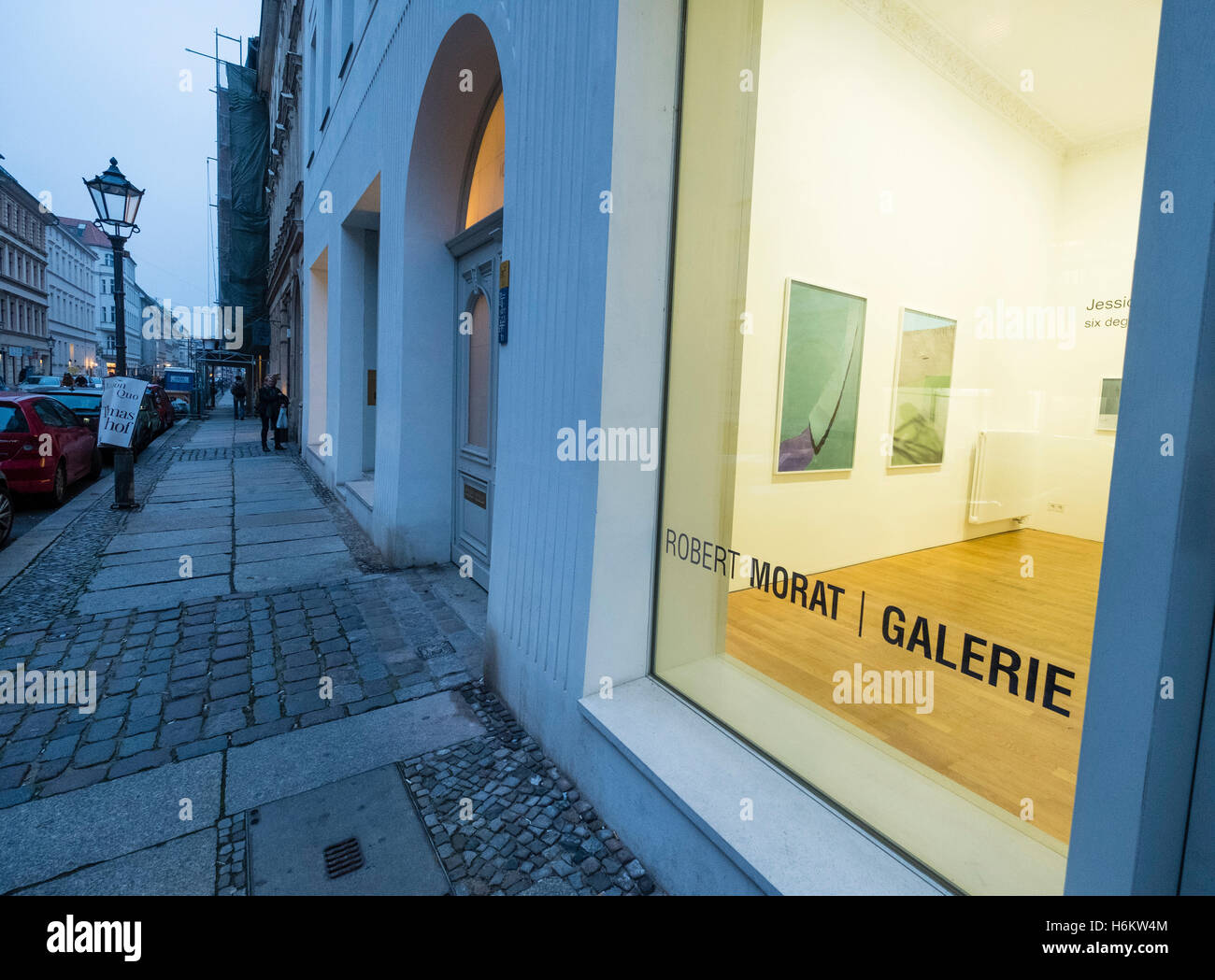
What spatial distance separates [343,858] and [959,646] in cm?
234

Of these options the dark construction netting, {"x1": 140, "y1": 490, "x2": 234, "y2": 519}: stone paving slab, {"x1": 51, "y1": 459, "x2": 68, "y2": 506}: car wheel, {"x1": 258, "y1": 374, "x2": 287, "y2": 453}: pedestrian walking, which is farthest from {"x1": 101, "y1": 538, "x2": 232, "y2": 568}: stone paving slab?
the dark construction netting

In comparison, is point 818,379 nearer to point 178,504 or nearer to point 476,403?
point 476,403

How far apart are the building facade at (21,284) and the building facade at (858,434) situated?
56156 millimetres

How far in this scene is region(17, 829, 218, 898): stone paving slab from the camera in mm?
2279

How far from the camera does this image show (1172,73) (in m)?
1.29

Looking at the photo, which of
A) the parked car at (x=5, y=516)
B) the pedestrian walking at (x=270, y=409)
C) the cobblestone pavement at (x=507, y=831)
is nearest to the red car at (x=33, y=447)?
the parked car at (x=5, y=516)

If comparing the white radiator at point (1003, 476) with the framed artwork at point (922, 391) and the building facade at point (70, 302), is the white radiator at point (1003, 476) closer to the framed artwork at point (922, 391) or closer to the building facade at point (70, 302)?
the framed artwork at point (922, 391)

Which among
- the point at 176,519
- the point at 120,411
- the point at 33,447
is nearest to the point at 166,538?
the point at 176,519

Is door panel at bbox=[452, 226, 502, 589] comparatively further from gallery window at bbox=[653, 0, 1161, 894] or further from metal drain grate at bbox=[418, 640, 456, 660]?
gallery window at bbox=[653, 0, 1161, 894]

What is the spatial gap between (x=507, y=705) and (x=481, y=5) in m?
4.20

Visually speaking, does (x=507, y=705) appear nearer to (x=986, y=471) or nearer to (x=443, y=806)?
(x=443, y=806)

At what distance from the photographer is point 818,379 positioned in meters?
4.29

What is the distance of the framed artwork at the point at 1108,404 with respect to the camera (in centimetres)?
146
